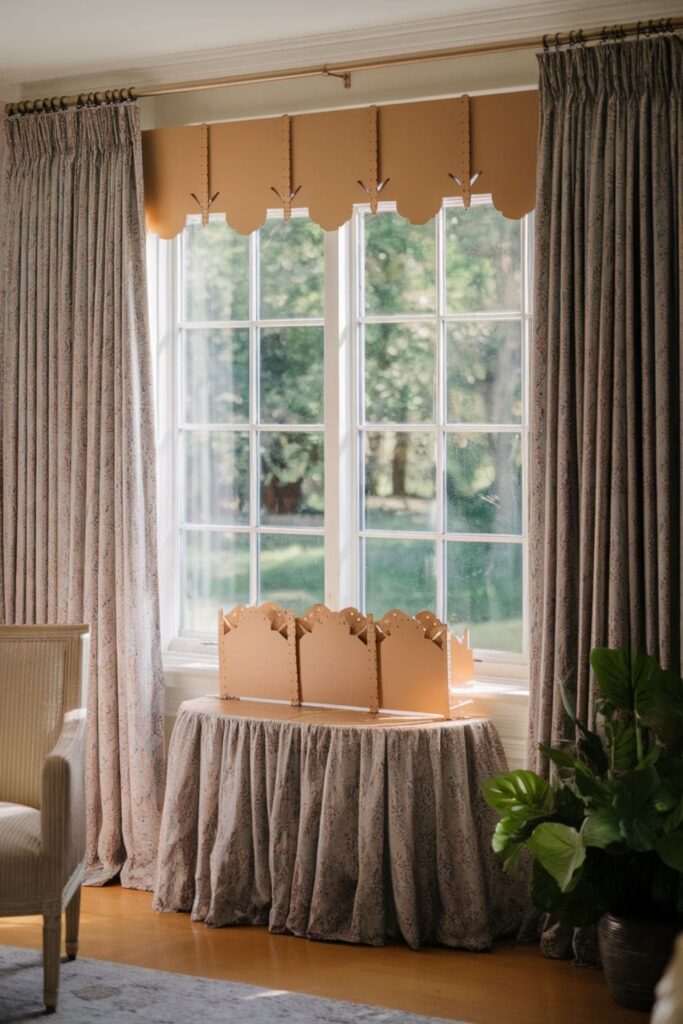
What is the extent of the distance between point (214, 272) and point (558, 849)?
243cm

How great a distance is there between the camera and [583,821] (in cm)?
349

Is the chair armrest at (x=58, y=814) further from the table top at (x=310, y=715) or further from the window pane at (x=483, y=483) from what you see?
the window pane at (x=483, y=483)

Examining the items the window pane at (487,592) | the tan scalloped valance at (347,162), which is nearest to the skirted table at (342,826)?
the window pane at (487,592)

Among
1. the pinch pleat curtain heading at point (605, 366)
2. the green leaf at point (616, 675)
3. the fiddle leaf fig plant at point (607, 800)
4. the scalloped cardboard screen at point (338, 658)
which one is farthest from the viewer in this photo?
the scalloped cardboard screen at point (338, 658)

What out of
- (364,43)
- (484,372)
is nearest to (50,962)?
(484,372)

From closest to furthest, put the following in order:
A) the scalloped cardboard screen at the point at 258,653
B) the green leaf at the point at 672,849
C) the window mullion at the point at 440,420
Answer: the green leaf at the point at 672,849, the scalloped cardboard screen at the point at 258,653, the window mullion at the point at 440,420

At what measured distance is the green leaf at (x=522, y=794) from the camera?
3.52 metres

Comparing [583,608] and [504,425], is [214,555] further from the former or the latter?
[583,608]

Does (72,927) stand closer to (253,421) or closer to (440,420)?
(253,421)

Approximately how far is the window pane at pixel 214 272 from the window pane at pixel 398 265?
48cm

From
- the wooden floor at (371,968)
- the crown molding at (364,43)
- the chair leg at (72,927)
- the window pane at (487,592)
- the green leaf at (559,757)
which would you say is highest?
the crown molding at (364,43)

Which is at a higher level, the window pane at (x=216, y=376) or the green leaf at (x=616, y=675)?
the window pane at (x=216, y=376)

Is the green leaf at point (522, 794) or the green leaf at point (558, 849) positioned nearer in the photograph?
the green leaf at point (558, 849)

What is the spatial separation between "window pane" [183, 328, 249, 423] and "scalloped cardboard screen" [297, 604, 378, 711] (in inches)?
35.4
